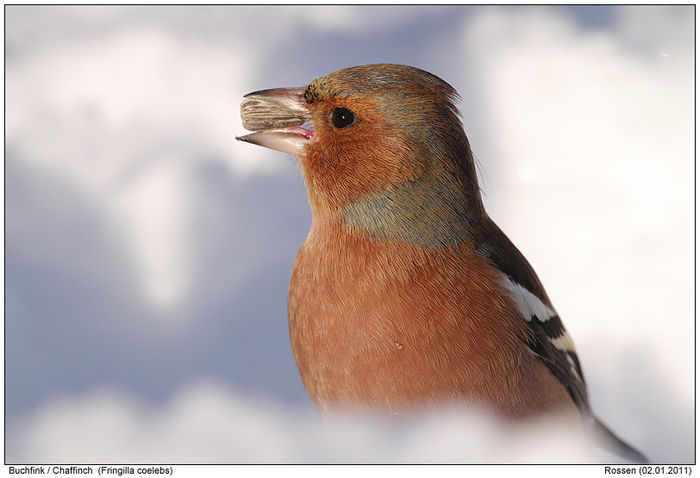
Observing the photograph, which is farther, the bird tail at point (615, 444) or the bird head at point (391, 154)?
the bird tail at point (615, 444)

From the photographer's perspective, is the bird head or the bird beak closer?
the bird head

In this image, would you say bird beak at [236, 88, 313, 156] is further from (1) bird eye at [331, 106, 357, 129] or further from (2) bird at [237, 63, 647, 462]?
(1) bird eye at [331, 106, 357, 129]

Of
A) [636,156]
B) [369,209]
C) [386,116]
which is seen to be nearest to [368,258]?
[369,209]

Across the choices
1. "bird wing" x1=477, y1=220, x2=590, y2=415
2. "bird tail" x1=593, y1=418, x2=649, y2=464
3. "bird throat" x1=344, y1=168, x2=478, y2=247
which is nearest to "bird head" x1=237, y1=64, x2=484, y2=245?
"bird throat" x1=344, y1=168, x2=478, y2=247

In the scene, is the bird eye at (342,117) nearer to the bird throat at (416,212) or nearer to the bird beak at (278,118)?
the bird beak at (278,118)

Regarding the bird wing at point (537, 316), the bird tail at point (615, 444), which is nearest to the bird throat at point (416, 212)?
the bird wing at point (537, 316)
